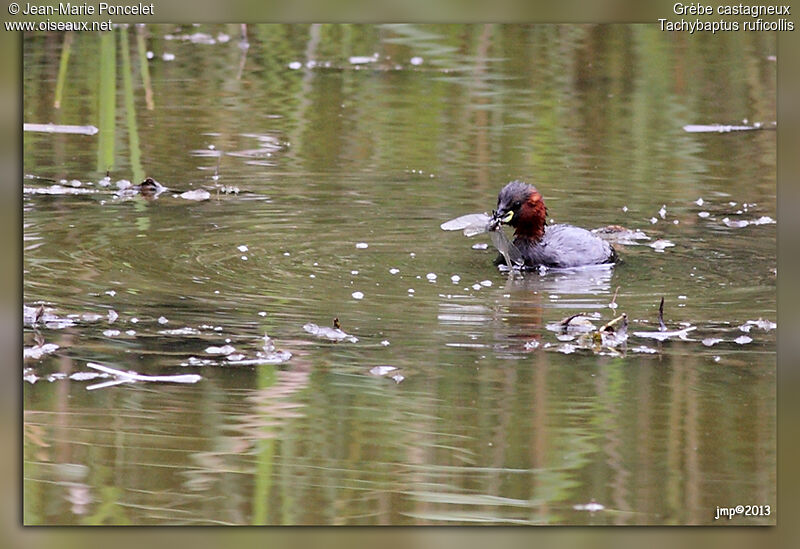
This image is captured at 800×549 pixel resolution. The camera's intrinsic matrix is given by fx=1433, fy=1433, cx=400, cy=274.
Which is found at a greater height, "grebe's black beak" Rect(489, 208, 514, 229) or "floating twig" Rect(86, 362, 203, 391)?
"grebe's black beak" Rect(489, 208, 514, 229)

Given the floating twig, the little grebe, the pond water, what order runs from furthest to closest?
the little grebe → the floating twig → the pond water

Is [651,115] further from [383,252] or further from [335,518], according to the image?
[335,518]

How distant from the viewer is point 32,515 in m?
5.68

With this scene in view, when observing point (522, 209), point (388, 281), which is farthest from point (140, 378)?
point (522, 209)

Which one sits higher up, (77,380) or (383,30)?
(383,30)

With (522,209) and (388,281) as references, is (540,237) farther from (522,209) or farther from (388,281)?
(388,281)

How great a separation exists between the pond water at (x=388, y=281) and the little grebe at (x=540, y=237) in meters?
0.13

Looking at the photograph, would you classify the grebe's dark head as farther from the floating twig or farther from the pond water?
the floating twig

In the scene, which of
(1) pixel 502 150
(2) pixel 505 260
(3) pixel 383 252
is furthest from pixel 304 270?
(1) pixel 502 150

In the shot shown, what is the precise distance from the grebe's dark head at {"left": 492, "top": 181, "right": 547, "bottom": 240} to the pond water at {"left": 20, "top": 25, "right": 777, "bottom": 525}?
0.24m

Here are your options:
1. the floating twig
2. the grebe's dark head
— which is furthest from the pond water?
the grebe's dark head

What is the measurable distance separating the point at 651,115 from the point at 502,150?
928 mm

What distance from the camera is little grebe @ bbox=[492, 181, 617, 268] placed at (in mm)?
7598

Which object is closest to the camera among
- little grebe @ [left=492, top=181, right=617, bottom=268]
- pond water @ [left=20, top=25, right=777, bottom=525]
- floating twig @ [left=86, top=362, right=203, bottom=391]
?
pond water @ [left=20, top=25, right=777, bottom=525]
